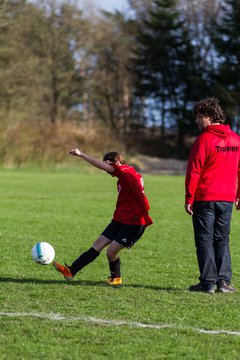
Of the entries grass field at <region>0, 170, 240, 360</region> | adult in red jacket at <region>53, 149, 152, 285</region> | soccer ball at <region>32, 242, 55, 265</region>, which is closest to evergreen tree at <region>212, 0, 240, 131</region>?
grass field at <region>0, 170, 240, 360</region>

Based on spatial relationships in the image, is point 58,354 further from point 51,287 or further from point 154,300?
point 51,287

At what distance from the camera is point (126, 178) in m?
7.43

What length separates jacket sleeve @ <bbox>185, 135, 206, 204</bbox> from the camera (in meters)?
6.97

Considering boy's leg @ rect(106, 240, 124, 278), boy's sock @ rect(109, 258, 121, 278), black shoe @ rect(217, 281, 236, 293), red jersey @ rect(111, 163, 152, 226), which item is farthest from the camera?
boy's sock @ rect(109, 258, 121, 278)

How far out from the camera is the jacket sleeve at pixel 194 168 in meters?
6.97

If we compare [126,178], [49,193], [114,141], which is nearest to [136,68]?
[114,141]

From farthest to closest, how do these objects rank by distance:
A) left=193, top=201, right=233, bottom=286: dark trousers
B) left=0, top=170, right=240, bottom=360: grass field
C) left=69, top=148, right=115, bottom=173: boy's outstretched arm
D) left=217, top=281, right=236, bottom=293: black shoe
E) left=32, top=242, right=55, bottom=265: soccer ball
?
left=32, top=242, right=55, bottom=265: soccer ball < left=217, top=281, right=236, bottom=293: black shoe < left=193, top=201, right=233, bottom=286: dark trousers < left=69, top=148, right=115, bottom=173: boy's outstretched arm < left=0, top=170, right=240, bottom=360: grass field

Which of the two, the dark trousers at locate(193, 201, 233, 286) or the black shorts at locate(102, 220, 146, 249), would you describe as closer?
the dark trousers at locate(193, 201, 233, 286)

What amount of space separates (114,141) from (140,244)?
3669 cm

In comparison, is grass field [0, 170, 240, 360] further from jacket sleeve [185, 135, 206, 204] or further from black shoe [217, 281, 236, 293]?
jacket sleeve [185, 135, 206, 204]

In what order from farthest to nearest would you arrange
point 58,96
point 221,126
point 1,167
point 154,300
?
point 58,96 → point 1,167 → point 221,126 → point 154,300

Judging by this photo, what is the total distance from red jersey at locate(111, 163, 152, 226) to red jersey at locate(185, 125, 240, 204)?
0.66 metres

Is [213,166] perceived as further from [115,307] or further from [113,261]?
[115,307]

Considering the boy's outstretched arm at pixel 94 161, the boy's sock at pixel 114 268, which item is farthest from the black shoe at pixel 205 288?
the boy's outstretched arm at pixel 94 161
